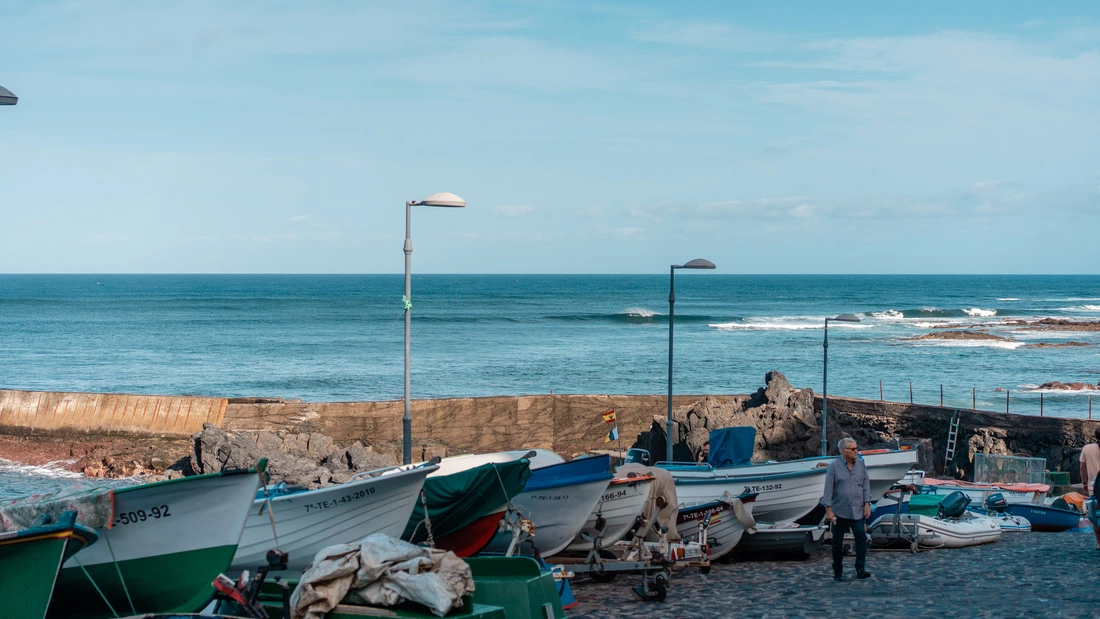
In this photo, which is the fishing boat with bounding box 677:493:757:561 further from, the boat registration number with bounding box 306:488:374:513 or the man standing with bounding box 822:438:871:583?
the boat registration number with bounding box 306:488:374:513

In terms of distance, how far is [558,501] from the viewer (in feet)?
48.9

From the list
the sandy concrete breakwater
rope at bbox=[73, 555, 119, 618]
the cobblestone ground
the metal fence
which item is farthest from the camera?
the sandy concrete breakwater

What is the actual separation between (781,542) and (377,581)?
9.36 metres

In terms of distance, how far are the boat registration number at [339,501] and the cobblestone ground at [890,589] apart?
2861 millimetres

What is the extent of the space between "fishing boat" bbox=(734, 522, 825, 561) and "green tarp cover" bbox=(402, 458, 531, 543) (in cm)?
421

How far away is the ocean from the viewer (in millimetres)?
52719

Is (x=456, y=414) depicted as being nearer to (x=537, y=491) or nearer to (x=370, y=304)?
(x=537, y=491)

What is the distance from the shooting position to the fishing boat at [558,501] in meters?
14.7

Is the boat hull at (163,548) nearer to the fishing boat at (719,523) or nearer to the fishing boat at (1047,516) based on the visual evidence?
the fishing boat at (719,523)

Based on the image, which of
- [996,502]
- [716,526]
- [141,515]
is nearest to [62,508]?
[141,515]

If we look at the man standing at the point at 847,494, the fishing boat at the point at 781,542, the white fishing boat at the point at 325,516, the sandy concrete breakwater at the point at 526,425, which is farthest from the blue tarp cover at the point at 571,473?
the sandy concrete breakwater at the point at 526,425

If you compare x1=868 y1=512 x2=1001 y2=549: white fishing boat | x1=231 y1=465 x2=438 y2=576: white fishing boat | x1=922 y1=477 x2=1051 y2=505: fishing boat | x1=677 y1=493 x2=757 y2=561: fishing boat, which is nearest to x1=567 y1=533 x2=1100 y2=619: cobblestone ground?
x1=677 y1=493 x2=757 y2=561: fishing boat

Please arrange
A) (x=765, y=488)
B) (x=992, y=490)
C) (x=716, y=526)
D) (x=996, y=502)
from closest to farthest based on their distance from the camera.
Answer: (x=716, y=526), (x=765, y=488), (x=996, y=502), (x=992, y=490)

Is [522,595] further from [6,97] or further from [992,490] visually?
[992,490]
